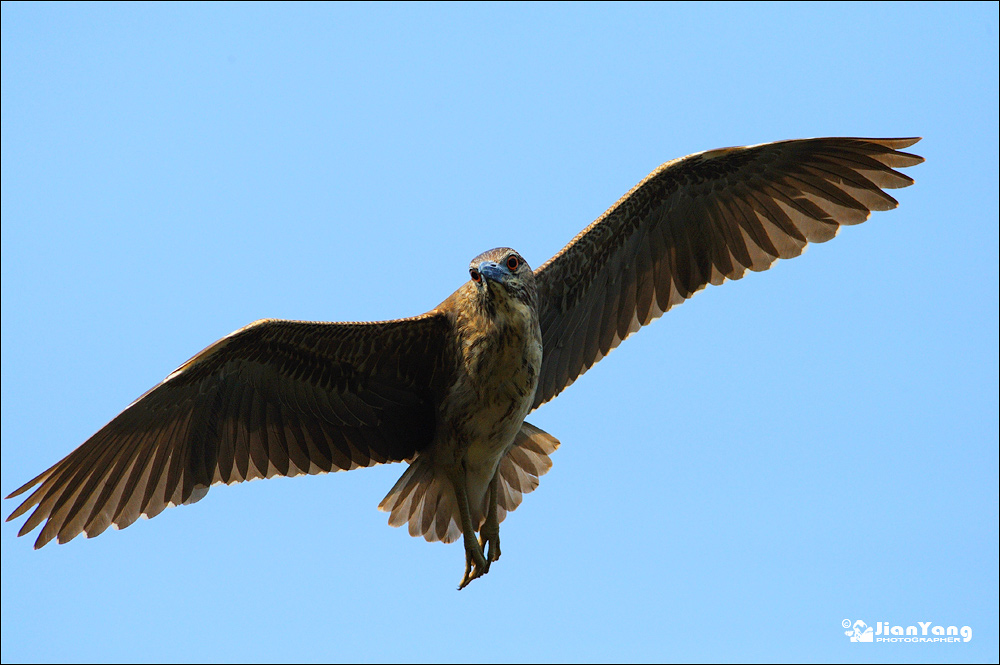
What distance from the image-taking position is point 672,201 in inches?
308

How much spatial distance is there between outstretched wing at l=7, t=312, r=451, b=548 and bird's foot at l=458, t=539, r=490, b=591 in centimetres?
79

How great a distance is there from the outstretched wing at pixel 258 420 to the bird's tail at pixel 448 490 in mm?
228

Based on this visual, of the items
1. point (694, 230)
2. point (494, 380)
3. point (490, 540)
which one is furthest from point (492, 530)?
point (694, 230)

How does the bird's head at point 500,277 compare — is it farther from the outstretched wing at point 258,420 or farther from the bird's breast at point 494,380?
the outstretched wing at point 258,420

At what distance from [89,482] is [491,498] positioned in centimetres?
257

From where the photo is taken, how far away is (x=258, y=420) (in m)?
7.36

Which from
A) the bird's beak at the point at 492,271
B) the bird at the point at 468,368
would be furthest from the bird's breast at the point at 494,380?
the bird's beak at the point at 492,271

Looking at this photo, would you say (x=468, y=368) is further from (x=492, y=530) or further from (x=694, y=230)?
(x=694, y=230)

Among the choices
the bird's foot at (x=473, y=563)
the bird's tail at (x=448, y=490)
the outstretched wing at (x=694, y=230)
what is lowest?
the bird's foot at (x=473, y=563)

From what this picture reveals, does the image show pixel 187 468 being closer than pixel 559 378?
Yes

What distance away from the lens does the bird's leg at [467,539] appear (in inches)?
282

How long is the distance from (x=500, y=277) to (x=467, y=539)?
1848mm

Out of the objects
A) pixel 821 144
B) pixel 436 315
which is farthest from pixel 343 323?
pixel 821 144

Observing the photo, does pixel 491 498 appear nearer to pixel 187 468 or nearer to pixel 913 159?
pixel 187 468
